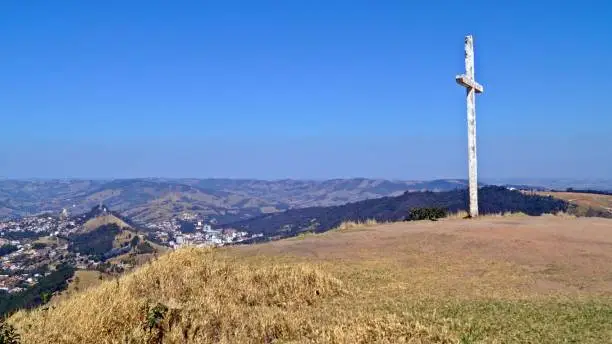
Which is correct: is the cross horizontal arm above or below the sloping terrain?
above

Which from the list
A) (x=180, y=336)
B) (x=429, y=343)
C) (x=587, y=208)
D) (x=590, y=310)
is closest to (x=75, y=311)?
(x=180, y=336)

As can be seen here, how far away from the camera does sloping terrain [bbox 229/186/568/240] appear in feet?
161


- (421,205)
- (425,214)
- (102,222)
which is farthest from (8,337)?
(102,222)

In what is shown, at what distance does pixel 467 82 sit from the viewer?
65.2 ft

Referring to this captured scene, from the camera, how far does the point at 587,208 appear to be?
50.3 metres

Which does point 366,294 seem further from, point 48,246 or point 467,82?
point 48,246

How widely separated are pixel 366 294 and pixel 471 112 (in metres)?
12.7

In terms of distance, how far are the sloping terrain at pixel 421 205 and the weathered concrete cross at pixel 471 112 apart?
14.4 feet

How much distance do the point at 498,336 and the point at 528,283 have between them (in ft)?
11.0

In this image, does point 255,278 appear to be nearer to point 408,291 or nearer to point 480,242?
point 408,291

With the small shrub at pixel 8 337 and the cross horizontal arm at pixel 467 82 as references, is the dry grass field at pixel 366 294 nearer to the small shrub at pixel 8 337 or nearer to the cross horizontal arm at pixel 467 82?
the small shrub at pixel 8 337

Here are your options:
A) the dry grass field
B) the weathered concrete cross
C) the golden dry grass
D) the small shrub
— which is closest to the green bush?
the weathered concrete cross

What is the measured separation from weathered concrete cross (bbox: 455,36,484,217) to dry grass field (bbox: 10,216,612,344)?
4.92m

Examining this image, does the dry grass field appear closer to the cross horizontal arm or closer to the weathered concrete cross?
the weathered concrete cross
